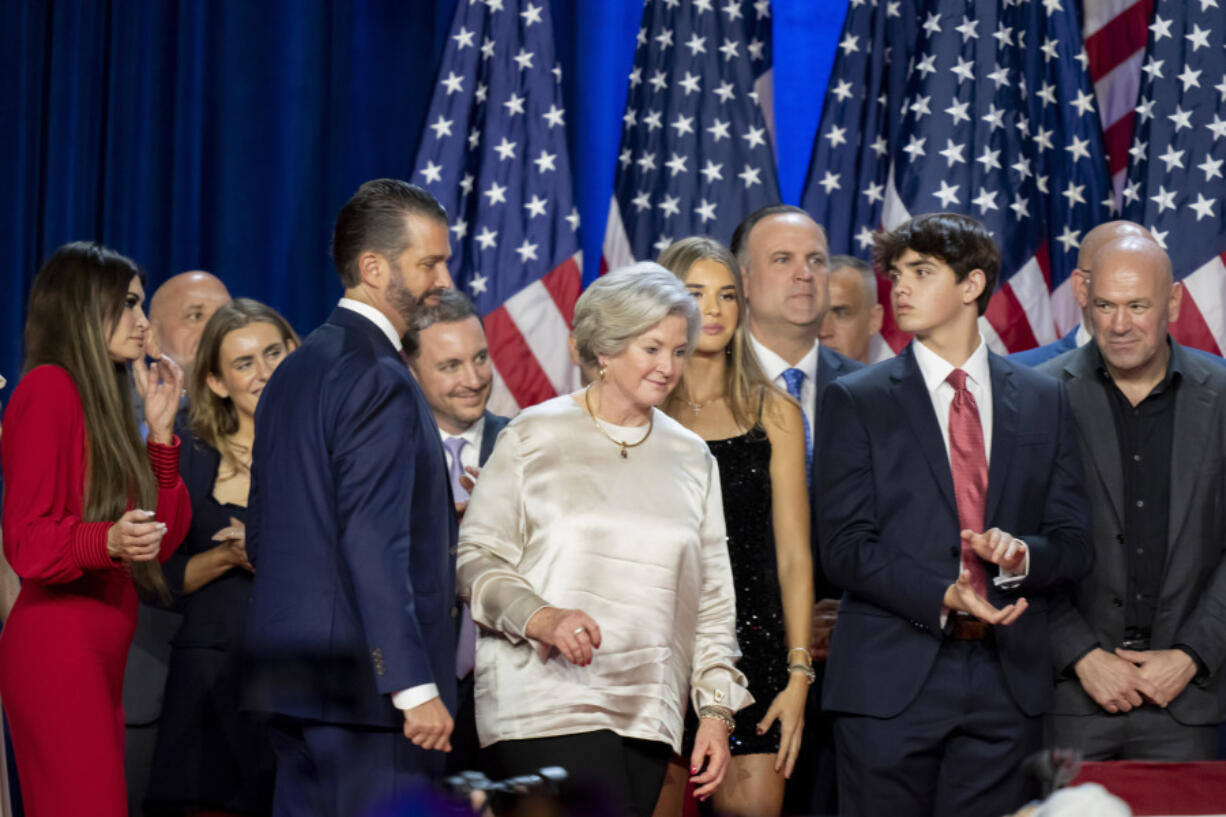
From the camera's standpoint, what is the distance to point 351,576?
→ 2.94 metres

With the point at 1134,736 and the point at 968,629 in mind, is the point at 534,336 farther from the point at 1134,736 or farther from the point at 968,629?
the point at 1134,736

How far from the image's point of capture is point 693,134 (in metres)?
5.96

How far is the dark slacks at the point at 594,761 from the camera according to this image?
9.75ft

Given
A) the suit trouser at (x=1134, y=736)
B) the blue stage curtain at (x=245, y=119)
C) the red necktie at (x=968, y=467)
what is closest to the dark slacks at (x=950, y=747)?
the red necktie at (x=968, y=467)

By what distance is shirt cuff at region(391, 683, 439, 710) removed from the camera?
2893 millimetres

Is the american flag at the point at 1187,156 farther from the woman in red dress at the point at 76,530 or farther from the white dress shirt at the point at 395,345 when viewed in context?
the woman in red dress at the point at 76,530

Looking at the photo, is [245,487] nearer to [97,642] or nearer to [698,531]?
[97,642]

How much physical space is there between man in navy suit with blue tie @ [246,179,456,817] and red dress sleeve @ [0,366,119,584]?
551 mm

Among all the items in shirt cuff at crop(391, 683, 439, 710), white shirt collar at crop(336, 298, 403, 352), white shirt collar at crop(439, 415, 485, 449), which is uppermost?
white shirt collar at crop(336, 298, 403, 352)

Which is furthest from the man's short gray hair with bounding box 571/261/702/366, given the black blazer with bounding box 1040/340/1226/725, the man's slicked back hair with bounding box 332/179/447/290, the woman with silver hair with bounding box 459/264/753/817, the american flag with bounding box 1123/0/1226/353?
the american flag with bounding box 1123/0/1226/353

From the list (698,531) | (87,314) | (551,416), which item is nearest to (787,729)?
(698,531)

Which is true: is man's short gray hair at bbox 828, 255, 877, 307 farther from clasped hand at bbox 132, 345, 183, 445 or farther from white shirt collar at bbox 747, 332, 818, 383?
clasped hand at bbox 132, 345, 183, 445

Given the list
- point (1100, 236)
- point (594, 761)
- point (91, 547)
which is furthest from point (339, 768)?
point (1100, 236)

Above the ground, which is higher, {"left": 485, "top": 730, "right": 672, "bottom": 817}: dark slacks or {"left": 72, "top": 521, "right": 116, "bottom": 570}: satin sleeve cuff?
{"left": 72, "top": 521, "right": 116, "bottom": 570}: satin sleeve cuff
